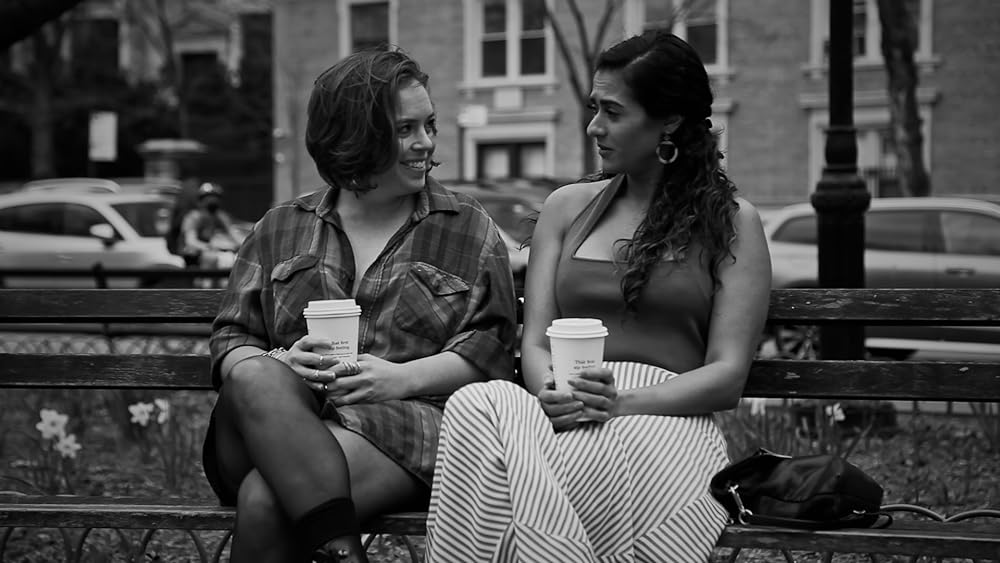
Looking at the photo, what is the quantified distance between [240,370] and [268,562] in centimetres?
48

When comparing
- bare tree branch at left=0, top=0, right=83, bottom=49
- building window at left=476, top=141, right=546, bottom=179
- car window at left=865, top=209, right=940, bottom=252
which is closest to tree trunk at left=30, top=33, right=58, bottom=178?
building window at left=476, top=141, right=546, bottom=179

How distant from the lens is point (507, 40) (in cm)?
2797

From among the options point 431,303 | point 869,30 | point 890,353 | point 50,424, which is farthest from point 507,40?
point 431,303

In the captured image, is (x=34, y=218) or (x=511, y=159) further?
(x=511, y=159)

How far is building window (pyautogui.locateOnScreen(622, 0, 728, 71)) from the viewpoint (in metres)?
25.6

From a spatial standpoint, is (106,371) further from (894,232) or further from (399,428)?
(894,232)

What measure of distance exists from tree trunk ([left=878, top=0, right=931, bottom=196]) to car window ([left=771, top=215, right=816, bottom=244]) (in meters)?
4.83

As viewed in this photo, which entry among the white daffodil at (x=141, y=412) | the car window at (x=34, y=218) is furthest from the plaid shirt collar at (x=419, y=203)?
the car window at (x=34, y=218)

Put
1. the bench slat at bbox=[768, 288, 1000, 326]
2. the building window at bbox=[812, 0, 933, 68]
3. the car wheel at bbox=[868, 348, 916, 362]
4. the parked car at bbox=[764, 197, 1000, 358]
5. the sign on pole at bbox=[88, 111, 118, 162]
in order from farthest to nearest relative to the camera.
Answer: the building window at bbox=[812, 0, 933, 68] < the sign on pole at bbox=[88, 111, 118, 162] < the parked car at bbox=[764, 197, 1000, 358] < the car wheel at bbox=[868, 348, 916, 362] < the bench slat at bbox=[768, 288, 1000, 326]

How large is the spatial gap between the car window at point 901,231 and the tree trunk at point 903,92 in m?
4.88

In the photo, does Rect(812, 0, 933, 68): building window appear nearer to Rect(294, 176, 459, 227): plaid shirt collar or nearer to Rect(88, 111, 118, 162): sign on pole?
Rect(88, 111, 118, 162): sign on pole

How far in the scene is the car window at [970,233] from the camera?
1122cm

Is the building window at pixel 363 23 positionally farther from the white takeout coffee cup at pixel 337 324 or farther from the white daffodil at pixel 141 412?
the white takeout coffee cup at pixel 337 324

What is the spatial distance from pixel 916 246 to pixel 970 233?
45cm
